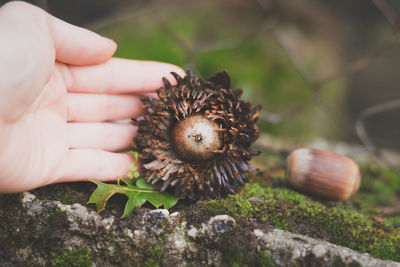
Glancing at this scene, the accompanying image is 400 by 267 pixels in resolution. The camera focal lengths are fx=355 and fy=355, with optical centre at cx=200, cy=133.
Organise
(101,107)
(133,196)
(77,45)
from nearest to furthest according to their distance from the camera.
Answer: (133,196) < (77,45) < (101,107)

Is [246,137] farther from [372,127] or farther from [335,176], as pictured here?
[372,127]

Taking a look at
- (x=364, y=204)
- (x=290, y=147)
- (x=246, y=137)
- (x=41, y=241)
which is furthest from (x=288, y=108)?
(x=41, y=241)

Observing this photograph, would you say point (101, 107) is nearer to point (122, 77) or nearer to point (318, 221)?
point (122, 77)

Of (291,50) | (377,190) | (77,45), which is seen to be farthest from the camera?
(291,50)

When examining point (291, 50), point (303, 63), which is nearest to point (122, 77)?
point (291, 50)

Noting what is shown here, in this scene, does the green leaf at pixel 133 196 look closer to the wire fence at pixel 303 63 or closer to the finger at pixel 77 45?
the finger at pixel 77 45

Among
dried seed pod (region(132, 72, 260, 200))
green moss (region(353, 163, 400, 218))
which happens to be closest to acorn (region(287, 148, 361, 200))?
green moss (region(353, 163, 400, 218))

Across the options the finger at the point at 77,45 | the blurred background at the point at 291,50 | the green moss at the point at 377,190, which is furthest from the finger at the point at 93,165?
the blurred background at the point at 291,50
